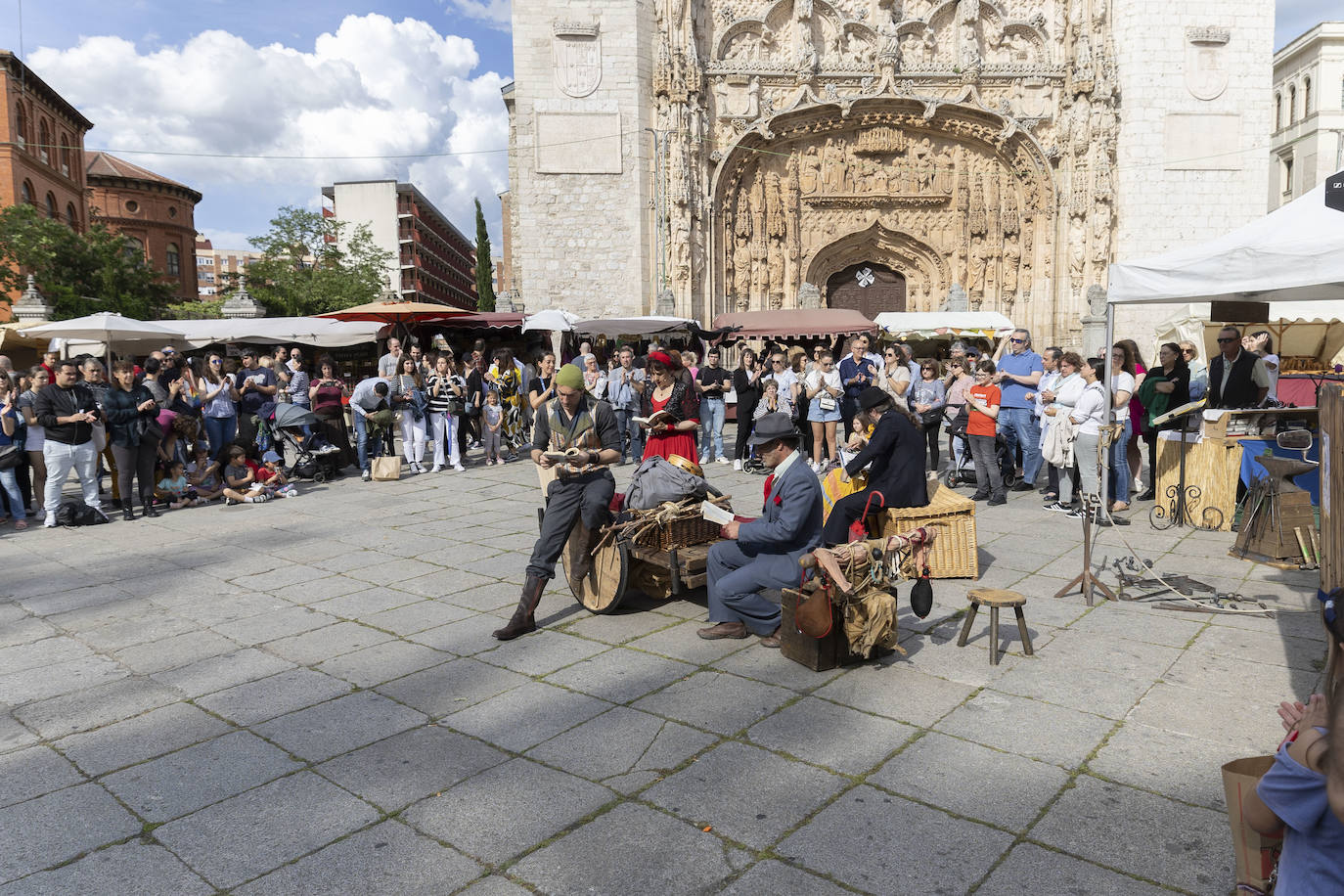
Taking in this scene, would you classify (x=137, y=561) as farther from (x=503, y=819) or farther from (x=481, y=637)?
(x=503, y=819)

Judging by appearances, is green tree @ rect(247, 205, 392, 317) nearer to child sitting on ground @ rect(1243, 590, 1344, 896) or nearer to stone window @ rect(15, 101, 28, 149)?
stone window @ rect(15, 101, 28, 149)

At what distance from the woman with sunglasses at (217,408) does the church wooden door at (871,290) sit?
17.1m

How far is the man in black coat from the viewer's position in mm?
5938

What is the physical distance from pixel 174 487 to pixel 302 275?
3162 centimetres

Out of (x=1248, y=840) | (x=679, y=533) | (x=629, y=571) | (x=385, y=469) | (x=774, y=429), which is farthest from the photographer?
(x=385, y=469)

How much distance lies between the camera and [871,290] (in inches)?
944

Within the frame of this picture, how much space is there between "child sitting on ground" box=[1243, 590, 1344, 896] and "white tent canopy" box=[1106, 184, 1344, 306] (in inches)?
158

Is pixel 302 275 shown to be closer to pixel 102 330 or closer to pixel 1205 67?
pixel 102 330

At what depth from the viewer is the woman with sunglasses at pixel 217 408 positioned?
10.7 m

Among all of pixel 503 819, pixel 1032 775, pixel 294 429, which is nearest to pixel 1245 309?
pixel 1032 775

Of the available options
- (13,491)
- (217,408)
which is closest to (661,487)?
(13,491)

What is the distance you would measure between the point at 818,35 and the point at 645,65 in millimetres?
4957

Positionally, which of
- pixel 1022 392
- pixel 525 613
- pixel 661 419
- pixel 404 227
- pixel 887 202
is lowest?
pixel 525 613

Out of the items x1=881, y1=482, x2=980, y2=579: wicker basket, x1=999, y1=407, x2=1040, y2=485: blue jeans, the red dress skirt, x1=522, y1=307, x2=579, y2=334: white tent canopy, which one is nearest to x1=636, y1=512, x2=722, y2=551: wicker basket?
x1=881, y1=482, x2=980, y2=579: wicker basket
